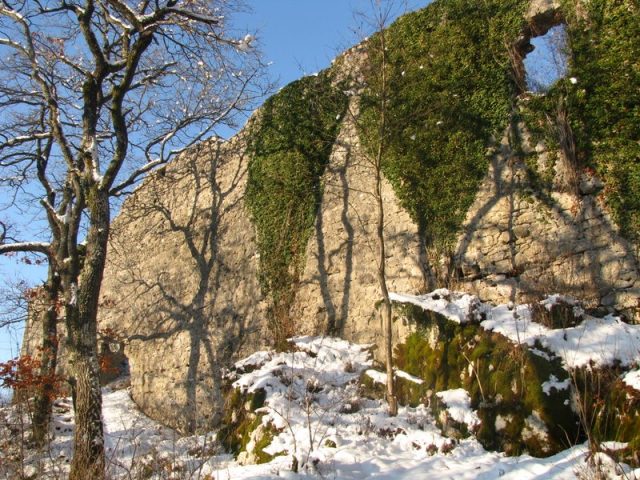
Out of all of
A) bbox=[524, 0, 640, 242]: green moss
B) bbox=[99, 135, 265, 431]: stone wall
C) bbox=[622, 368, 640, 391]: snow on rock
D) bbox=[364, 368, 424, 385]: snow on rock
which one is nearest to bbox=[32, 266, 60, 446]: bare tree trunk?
bbox=[99, 135, 265, 431]: stone wall

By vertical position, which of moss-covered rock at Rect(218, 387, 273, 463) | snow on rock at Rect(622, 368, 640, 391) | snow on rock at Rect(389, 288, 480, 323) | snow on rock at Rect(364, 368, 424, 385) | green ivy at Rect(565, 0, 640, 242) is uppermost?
green ivy at Rect(565, 0, 640, 242)

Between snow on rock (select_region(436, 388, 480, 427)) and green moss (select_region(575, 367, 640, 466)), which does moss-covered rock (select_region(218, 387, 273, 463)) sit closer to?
snow on rock (select_region(436, 388, 480, 427))

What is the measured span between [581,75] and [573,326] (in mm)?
3236

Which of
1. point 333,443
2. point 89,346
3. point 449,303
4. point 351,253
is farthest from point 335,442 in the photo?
point 351,253

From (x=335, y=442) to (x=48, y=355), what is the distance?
6639mm

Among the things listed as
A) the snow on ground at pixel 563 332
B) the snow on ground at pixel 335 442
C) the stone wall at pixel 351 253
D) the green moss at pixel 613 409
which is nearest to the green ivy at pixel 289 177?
the stone wall at pixel 351 253

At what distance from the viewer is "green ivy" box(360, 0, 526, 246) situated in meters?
7.11

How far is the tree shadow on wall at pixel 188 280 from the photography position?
8953 mm

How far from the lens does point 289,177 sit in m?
8.99

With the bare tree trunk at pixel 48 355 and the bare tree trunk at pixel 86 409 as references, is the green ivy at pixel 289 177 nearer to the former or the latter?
the bare tree trunk at pixel 86 409

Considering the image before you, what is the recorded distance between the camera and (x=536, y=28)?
707cm

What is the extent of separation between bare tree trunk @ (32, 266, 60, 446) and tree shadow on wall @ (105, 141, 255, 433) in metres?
1.52

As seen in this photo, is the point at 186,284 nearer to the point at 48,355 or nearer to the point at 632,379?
the point at 48,355

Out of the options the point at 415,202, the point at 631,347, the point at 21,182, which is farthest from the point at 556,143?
the point at 21,182
